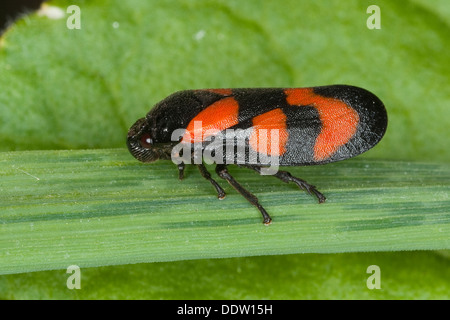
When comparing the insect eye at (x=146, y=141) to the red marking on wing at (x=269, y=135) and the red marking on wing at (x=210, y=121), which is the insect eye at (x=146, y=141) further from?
the red marking on wing at (x=269, y=135)

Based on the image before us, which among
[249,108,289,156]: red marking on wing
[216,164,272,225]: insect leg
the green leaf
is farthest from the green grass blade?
the green leaf

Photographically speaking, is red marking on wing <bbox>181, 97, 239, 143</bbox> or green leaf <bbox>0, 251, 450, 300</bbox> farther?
red marking on wing <bbox>181, 97, 239, 143</bbox>

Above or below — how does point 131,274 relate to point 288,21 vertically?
below

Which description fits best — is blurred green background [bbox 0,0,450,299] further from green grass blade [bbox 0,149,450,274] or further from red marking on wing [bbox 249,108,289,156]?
red marking on wing [bbox 249,108,289,156]

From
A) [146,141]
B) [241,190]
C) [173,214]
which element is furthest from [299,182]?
[146,141]

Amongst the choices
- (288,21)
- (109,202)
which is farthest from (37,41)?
(288,21)

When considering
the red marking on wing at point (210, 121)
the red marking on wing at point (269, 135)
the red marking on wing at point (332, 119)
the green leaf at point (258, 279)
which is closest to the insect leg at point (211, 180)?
the red marking on wing at point (210, 121)
